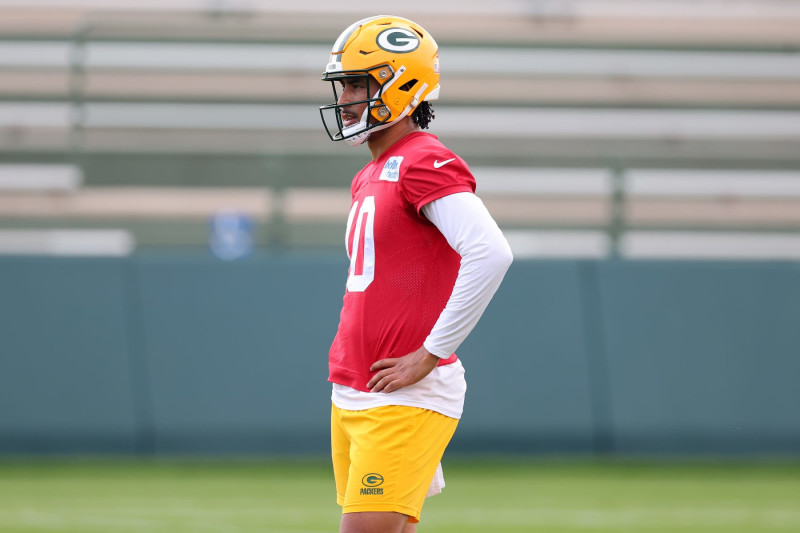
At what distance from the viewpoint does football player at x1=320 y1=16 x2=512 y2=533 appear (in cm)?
315

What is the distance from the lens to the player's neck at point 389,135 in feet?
11.4

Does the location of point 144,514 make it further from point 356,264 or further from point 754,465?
point 754,465

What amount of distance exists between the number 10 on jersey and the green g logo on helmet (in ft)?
1.50

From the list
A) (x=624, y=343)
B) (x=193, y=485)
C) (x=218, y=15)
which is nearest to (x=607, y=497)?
(x=624, y=343)

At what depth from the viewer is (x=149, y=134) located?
34.2 feet

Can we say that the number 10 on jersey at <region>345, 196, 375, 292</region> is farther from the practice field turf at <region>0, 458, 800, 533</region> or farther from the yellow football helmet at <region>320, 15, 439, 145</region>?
the practice field turf at <region>0, 458, 800, 533</region>

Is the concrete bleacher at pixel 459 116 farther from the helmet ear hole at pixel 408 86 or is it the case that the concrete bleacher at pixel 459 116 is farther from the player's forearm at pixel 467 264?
the player's forearm at pixel 467 264

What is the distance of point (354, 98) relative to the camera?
11.3 feet

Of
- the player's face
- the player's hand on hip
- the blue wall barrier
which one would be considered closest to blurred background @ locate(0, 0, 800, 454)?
the blue wall barrier

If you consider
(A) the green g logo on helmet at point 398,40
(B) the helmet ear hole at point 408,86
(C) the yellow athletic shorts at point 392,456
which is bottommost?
(C) the yellow athletic shorts at point 392,456

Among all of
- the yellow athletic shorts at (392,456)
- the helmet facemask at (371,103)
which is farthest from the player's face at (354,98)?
the yellow athletic shorts at (392,456)

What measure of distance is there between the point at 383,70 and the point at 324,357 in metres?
5.03

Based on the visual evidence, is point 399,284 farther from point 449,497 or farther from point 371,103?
point 449,497

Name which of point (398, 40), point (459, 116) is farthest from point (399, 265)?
point (459, 116)
